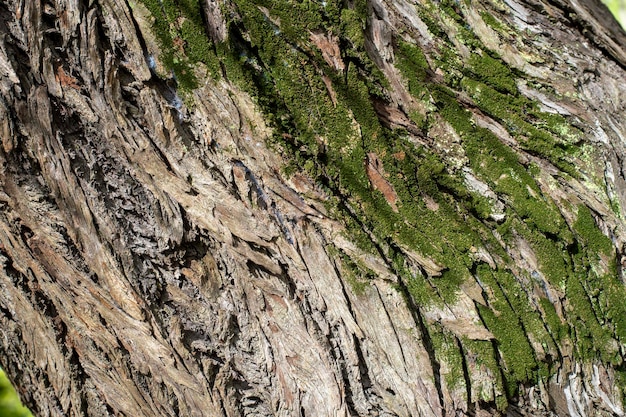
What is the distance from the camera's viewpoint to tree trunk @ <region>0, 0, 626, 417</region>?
1963 millimetres

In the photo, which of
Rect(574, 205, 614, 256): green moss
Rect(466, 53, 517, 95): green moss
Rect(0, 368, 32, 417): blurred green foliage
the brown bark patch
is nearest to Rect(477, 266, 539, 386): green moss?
Rect(574, 205, 614, 256): green moss

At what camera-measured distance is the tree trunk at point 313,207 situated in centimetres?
196

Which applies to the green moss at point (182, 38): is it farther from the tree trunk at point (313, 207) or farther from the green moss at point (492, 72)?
the green moss at point (492, 72)

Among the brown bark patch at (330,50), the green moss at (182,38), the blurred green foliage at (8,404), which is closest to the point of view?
the green moss at (182,38)

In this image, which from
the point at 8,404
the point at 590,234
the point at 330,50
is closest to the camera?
the point at 330,50

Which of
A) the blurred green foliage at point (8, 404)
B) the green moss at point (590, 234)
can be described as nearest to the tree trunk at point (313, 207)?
the green moss at point (590, 234)

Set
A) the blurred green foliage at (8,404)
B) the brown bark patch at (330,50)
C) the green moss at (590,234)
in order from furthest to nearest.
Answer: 1. the blurred green foliage at (8,404)
2. the green moss at (590,234)
3. the brown bark patch at (330,50)

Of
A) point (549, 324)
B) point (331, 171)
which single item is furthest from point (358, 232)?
point (549, 324)

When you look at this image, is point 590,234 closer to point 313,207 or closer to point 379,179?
point 379,179

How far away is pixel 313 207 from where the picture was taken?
199 centimetres

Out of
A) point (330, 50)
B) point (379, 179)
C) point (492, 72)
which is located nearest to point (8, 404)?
point (379, 179)

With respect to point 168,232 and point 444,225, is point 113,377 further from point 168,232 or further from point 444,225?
point 444,225

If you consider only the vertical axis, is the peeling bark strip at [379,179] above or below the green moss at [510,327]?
above

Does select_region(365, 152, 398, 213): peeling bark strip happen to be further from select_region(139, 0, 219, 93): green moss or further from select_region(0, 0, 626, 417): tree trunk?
select_region(139, 0, 219, 93): green moss
